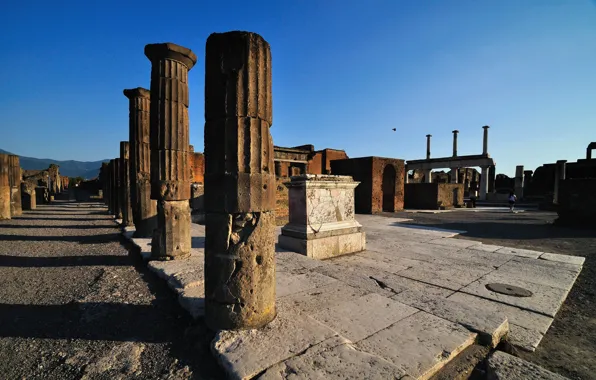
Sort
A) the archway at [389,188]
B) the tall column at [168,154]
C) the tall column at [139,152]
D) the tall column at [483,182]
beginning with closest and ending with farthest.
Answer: the tall column at [168,154] → the tall column at [139,152] → the archway at [389,188] → the tall column at [483,182]

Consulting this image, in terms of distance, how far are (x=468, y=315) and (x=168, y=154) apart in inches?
190

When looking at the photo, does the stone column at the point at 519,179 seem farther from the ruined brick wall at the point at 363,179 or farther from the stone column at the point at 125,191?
the stone column at the point at 125,191

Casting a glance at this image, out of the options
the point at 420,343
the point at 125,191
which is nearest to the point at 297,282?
the point at 420,343

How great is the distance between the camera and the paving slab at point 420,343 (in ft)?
6.19

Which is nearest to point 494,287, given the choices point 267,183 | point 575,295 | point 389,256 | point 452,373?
point 575,295

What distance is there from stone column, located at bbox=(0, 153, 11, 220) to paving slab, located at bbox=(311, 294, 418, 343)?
48.4ft

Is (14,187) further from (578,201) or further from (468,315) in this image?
(578,201)

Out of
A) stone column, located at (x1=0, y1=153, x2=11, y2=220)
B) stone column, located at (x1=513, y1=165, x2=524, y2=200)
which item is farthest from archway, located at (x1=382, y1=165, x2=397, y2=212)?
stone column, located at (x1=513, y1=165, x2=524, y2=200)

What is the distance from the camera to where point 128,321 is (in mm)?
2711

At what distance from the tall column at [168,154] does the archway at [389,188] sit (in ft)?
45.4

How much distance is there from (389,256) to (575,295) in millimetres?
2641

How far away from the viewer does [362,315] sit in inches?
103

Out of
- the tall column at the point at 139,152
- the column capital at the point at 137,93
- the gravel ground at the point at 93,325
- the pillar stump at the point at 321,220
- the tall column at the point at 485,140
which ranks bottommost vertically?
the gravel ground at the point at 93,325

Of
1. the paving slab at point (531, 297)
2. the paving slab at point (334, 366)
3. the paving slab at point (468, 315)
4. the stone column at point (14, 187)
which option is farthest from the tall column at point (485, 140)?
the stone column at point (14, 187)
